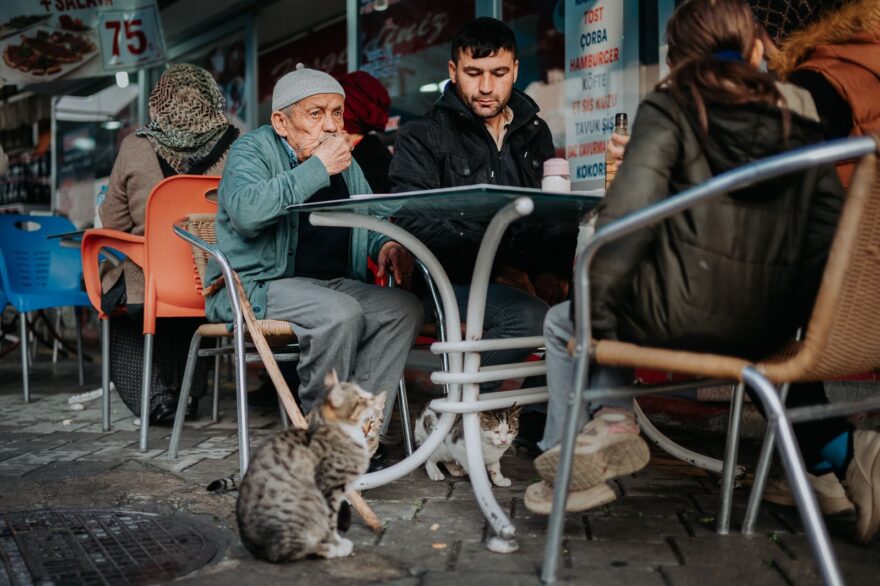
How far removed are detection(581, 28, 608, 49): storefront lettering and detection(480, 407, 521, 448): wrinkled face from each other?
8.52 ft

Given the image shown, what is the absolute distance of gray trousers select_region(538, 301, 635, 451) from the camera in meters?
2.42

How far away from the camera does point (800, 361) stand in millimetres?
1951

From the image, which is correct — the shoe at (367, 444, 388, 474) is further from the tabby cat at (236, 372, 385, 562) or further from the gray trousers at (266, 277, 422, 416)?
the tabby cat at (236, 372, 385, 562)

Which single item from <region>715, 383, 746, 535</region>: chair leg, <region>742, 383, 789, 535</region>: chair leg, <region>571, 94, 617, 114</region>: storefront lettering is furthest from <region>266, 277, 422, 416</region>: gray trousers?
<region>571, 94, 617, 114</region>: storefront lettering

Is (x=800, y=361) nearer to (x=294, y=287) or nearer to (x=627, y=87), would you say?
(x=294, y=287)

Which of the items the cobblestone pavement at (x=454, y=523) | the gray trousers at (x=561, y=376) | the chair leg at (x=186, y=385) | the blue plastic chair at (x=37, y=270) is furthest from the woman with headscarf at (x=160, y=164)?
the gray trousers at (x=561, y=376)

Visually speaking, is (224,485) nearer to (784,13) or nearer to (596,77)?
(596,77)

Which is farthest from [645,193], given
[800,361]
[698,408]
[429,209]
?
[698,408]

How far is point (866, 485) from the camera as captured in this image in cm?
252

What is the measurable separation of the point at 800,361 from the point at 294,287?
1.94 meters

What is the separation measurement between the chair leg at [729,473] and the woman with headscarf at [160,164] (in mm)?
2990

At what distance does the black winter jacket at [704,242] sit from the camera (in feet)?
7.02

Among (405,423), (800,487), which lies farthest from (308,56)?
(800,487)

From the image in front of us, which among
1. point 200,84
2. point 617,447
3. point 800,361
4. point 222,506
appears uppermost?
point 200,84
